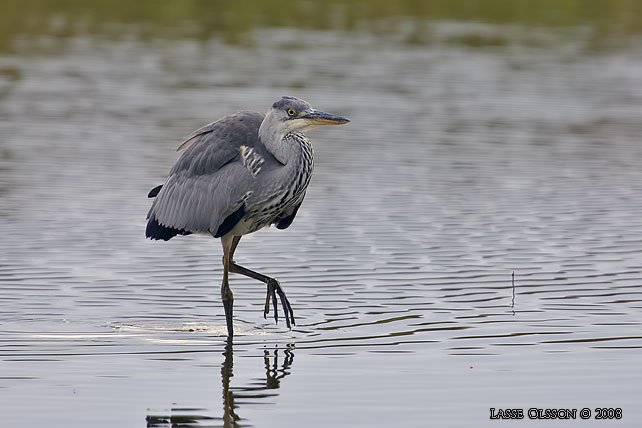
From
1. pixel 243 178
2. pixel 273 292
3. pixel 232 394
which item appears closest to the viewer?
pixel 232 394

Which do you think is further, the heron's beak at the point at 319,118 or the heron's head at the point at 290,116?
the heron's head at the point at 290,116

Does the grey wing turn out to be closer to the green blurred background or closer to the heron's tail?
the heron's tail

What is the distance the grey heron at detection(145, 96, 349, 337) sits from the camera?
9.22 meters

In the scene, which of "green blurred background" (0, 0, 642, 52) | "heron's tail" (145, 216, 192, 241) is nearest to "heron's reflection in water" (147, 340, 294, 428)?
"heron's tail" (145, 216, 192, 241)

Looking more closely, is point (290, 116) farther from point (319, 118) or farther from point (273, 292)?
point (273, 292)

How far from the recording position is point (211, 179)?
374 inches

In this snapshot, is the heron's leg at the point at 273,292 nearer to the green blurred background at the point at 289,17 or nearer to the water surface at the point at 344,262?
the water surface at the point at 344,262

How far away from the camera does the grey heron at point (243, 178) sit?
9219mm

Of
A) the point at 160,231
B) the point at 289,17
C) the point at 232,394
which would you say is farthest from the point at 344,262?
the point at 289,17

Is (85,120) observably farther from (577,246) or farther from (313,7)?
(313,7)

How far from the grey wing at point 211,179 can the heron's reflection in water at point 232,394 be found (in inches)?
40.6

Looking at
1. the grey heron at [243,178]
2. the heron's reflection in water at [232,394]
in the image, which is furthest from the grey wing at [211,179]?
the heron's reflection in water at [232,394]

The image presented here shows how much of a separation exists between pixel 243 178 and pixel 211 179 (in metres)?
0.31

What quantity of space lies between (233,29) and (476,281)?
1900cm
